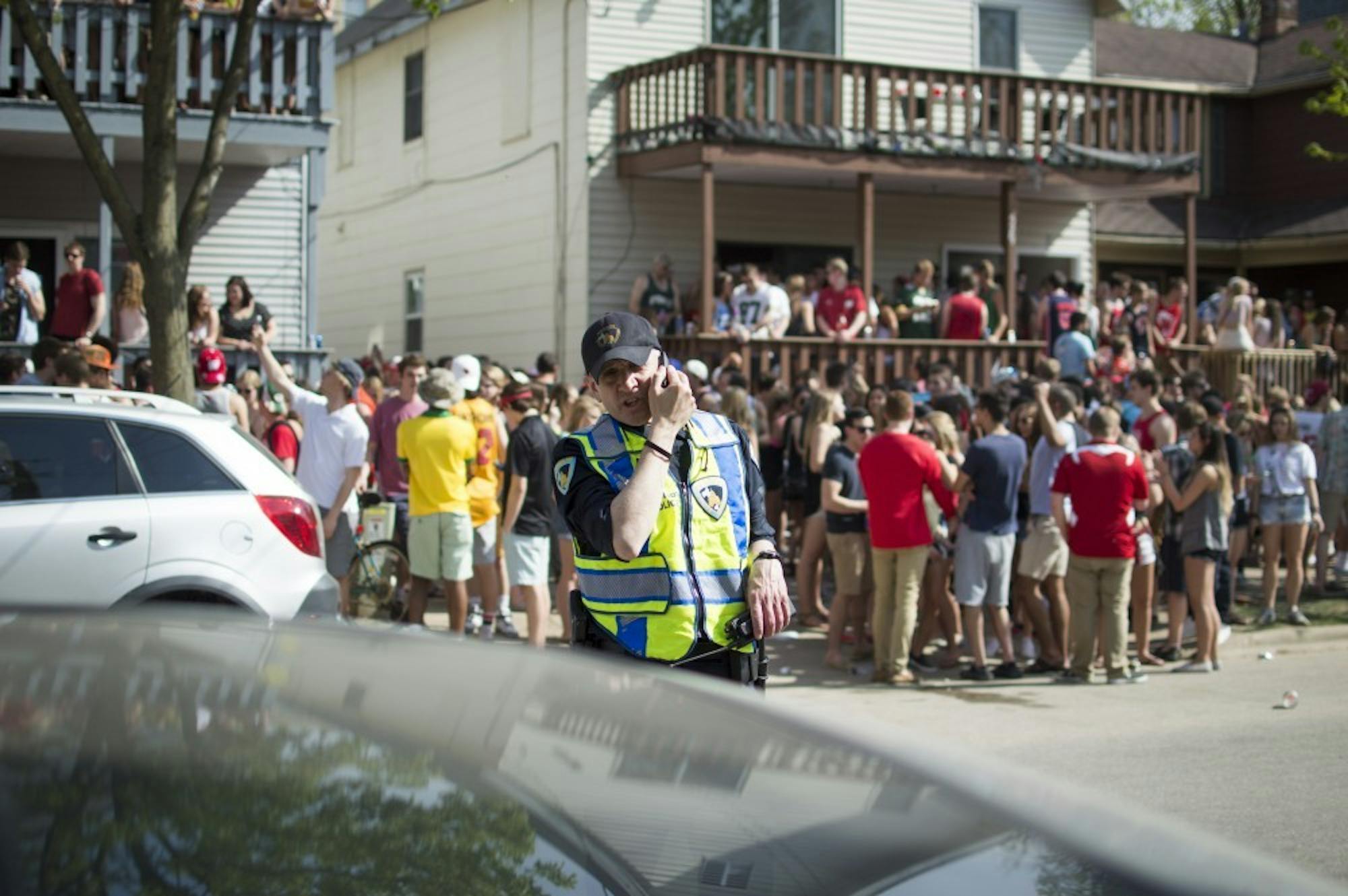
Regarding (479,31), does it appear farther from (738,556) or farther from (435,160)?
(738,556)

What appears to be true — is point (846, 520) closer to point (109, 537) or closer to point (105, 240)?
point (109, 537)

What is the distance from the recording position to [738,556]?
4.17 m

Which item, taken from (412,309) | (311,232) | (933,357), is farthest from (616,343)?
(412,309)

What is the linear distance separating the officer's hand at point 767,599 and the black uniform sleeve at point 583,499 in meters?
0.39

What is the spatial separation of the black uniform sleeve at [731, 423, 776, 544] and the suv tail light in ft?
12.9

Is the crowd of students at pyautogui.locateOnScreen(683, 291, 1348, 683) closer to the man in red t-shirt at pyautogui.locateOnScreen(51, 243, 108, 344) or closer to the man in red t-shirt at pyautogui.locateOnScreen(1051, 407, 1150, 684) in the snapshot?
the man in red t-shirt at pyautogui.locateOnScreen(1051, 407, 1150, 684)

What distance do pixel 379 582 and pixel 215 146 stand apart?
3397 millimetres

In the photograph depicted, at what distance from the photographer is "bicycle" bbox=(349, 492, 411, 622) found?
37.9 feet

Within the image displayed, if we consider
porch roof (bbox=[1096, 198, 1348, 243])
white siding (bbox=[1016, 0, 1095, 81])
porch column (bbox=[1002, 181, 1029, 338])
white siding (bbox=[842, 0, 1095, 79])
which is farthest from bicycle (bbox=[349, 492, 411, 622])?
porch roof (bbox=[1096, 198, 1348, 243])

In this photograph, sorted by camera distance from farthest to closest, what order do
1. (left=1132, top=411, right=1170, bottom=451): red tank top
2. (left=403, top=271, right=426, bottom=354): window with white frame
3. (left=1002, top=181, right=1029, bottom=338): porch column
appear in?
(left=403, top=271, right=426, bottom=354): window with white frame
(left=1002, top=181, right=1029, bottom=338): porch column
(left=1132, top=411, right=1170, bottom=451): red tank top

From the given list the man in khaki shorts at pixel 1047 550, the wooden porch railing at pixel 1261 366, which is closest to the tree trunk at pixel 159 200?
the man in khaki shorts at pixel 1047 550

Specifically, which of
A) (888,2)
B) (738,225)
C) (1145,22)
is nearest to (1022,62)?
(888,2)

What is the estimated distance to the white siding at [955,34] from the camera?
21906mm

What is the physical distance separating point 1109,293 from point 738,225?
5379 mm
